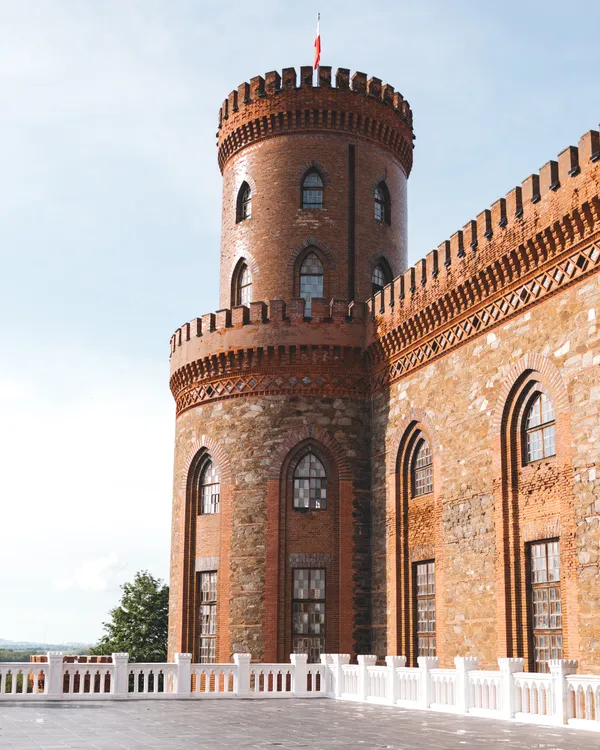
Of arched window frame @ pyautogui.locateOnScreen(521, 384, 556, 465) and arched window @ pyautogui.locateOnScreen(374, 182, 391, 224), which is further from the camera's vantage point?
arched window @ pyautogui.locateOnScreen(374, 182, 391, 224)

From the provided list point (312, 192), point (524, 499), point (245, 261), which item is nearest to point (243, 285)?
point (245, 261)

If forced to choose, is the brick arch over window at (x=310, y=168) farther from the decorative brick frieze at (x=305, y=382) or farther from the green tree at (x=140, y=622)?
the green tree at (x=140, y=622)

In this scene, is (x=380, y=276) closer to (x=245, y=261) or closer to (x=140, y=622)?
(x=245, y=261)

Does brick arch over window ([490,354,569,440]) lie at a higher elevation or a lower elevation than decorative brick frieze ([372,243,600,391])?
lower

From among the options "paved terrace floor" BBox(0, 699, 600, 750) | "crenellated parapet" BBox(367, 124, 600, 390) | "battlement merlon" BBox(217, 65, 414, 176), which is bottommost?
"paved terrace floor" BBox(0, 699, 600, 750)

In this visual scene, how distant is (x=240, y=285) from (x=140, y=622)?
2523cm

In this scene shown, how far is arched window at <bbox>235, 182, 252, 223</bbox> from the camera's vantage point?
28970 mm

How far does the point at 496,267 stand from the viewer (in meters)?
19.3

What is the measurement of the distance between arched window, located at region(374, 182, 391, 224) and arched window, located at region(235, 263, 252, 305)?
4180 millimetres

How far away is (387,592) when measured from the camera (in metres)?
22.8

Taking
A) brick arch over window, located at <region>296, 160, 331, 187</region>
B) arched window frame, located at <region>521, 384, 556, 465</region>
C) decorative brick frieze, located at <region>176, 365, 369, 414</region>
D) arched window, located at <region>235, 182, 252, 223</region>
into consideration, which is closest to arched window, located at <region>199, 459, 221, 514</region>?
decorative brick frieze, located at <region>176, 365, 369, 414</region>

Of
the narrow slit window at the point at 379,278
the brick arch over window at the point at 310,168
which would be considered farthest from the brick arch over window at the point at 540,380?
the brick arch over window at the point at 310,168

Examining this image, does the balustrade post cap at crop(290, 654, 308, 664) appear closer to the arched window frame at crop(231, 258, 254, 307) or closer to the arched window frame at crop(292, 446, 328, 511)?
the arched window frame at crop(292, 446, 328, 511)

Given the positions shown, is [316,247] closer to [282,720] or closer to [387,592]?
[387,592]
